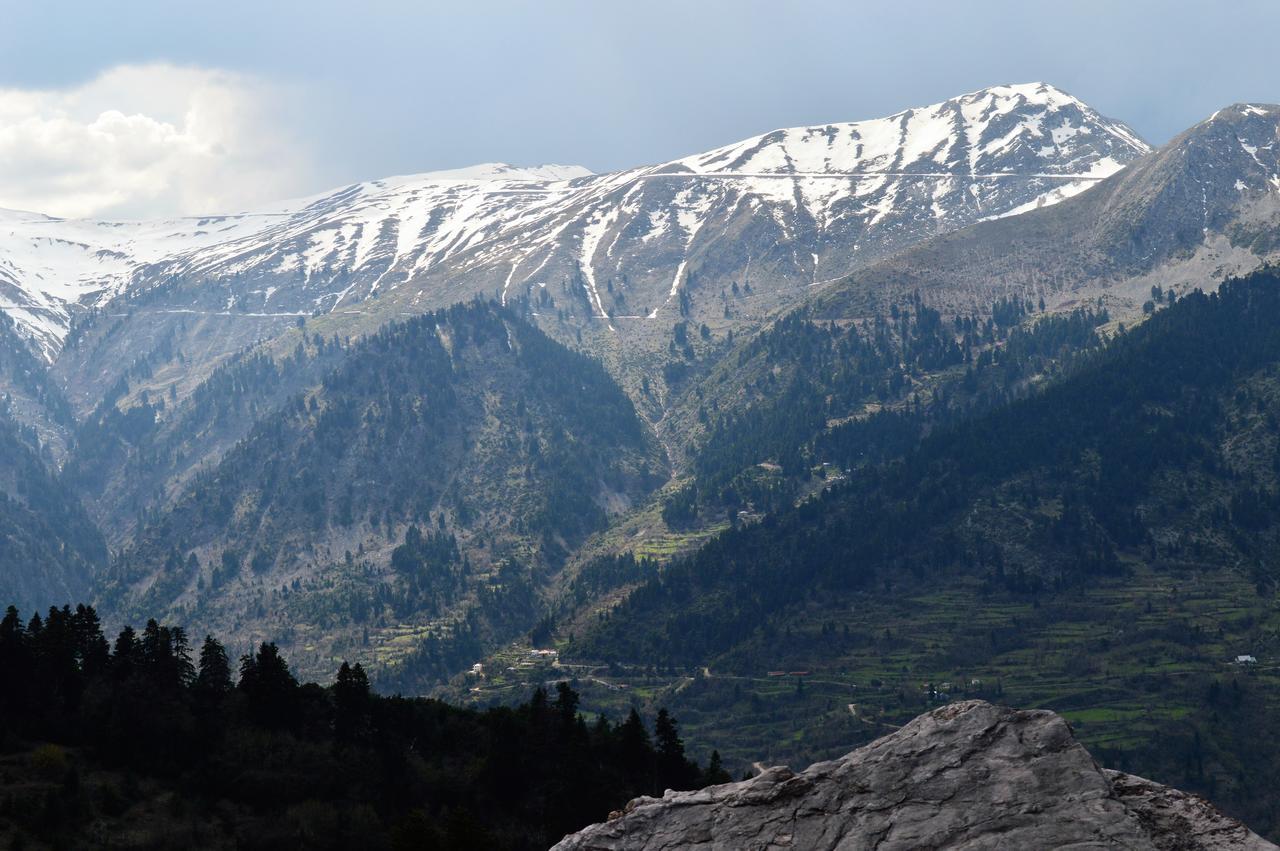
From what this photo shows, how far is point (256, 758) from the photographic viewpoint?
522ft

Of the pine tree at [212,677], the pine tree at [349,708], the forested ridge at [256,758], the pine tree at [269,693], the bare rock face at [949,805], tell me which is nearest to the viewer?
the bare rock face at [949,805]

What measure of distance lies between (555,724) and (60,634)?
61747mm

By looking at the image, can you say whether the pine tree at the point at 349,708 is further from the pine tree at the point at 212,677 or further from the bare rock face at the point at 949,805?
the bare rock face at the point at 949,805

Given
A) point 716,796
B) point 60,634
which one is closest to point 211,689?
point 60,634

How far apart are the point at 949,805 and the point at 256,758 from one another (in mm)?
123077

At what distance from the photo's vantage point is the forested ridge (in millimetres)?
138500

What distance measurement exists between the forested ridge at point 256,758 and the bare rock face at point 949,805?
268ft

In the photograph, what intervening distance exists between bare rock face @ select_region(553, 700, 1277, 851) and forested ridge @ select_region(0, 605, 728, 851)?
8178cm

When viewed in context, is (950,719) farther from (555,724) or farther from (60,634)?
(60,634)

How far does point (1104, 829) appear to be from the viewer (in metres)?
48.5

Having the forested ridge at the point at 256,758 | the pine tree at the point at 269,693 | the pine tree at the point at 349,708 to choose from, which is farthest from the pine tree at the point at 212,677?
the pine tree at the point at 349,708

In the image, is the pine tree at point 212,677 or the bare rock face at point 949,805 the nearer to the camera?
the bare rock face at point 949,805

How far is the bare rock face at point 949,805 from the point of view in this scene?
4912cm

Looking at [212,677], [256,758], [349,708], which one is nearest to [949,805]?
[256,758]
